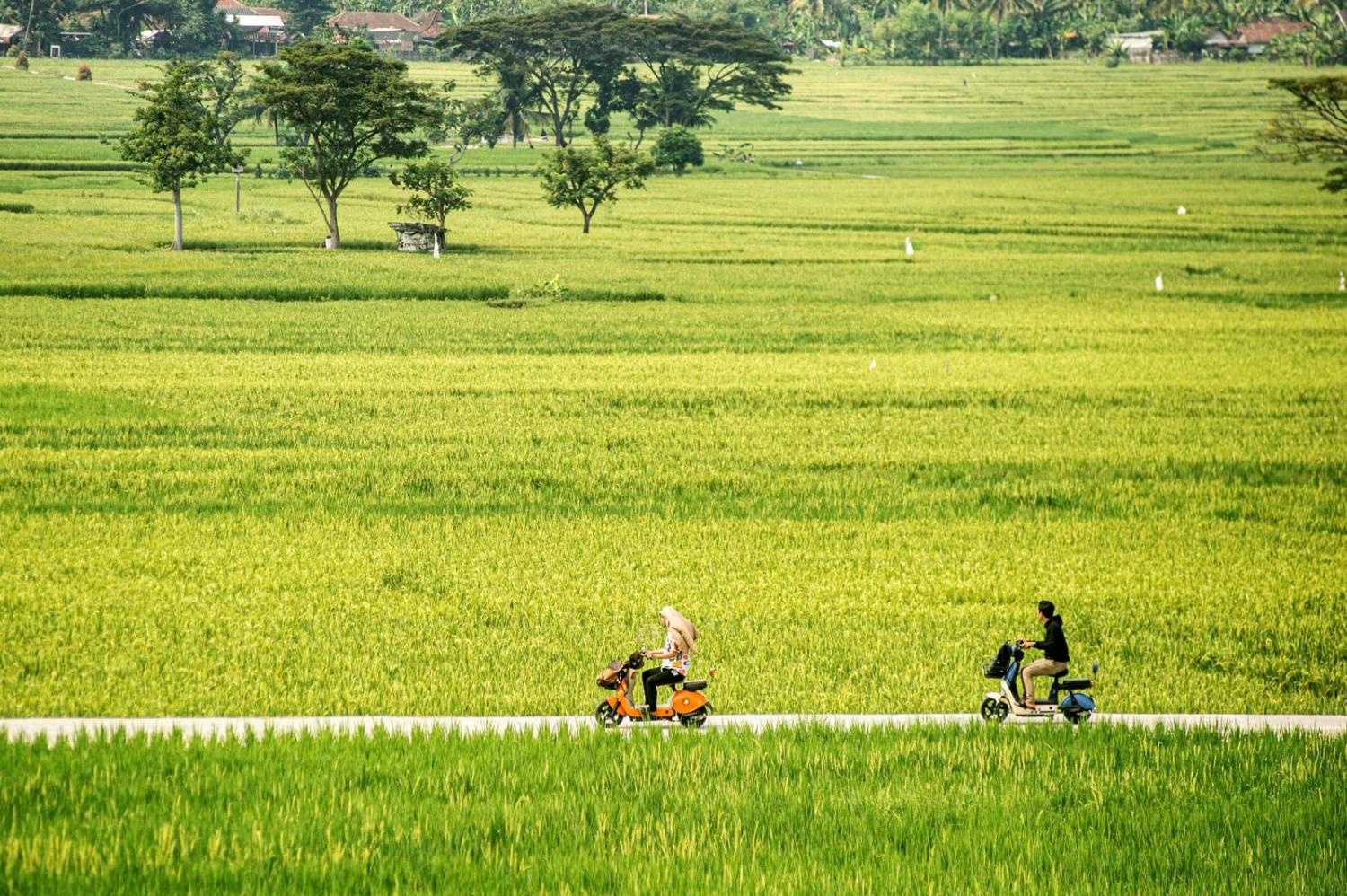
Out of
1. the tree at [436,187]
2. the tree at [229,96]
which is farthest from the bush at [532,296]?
the tree at [229,96]

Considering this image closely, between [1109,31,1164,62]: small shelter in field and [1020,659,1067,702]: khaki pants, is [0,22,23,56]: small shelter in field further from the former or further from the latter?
[1020,659,1067,702]: khaki pants

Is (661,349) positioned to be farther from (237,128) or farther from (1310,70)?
(1310,70)

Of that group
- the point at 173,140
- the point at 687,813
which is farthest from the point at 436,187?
the point at 687,813

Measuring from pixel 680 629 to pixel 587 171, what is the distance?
65533 millimetres

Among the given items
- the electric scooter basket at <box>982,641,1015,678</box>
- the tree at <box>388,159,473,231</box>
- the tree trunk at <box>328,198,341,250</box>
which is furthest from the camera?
the tree at <box>388,159,473,231</box>

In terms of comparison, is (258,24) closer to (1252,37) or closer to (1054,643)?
(1252,37)

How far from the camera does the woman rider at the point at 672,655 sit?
10.5 m

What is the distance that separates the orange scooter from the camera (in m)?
10.9

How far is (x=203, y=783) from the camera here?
10234mm

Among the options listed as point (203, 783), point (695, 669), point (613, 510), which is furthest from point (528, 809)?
point (613, 510)

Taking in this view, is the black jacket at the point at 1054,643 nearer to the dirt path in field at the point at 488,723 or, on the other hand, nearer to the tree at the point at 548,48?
the dirt path in field at the point at 488,723

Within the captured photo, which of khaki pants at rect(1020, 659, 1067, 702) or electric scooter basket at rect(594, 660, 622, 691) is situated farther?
khaki pants at rect(1020, 659, 1067, 702)

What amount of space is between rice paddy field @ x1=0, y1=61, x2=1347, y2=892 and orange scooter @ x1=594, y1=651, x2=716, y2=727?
9.7 inches

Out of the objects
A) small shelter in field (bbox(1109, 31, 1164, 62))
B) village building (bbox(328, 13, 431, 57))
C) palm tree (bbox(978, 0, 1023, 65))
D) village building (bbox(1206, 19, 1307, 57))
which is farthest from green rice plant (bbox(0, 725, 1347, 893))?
village building (bbox(1206, 19, 1307, 57))
